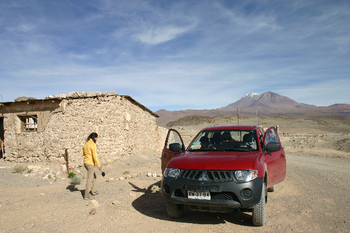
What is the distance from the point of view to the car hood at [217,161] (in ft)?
13.2

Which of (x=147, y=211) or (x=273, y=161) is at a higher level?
(x=273, y=161)

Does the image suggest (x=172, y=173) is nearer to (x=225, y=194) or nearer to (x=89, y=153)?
(x=225, y=194)

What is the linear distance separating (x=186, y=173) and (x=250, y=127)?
7.06ft

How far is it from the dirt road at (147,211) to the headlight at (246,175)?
2.84 ft

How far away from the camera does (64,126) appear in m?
10.6

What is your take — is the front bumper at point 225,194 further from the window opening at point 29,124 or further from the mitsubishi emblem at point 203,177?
the window opening at point 29,124

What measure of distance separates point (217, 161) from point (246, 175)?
1.68ft

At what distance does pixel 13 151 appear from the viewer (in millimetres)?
11352

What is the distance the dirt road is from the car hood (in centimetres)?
103

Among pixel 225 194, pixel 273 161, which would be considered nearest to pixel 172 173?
pixel 225 194

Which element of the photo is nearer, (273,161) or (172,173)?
(172,173)

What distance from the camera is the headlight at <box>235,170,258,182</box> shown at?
12.9 feet

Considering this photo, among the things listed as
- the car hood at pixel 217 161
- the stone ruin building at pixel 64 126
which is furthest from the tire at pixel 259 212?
the stone ruin building at pixel 64 126

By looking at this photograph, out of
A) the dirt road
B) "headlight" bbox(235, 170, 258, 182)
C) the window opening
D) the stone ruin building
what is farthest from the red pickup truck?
the window opening
